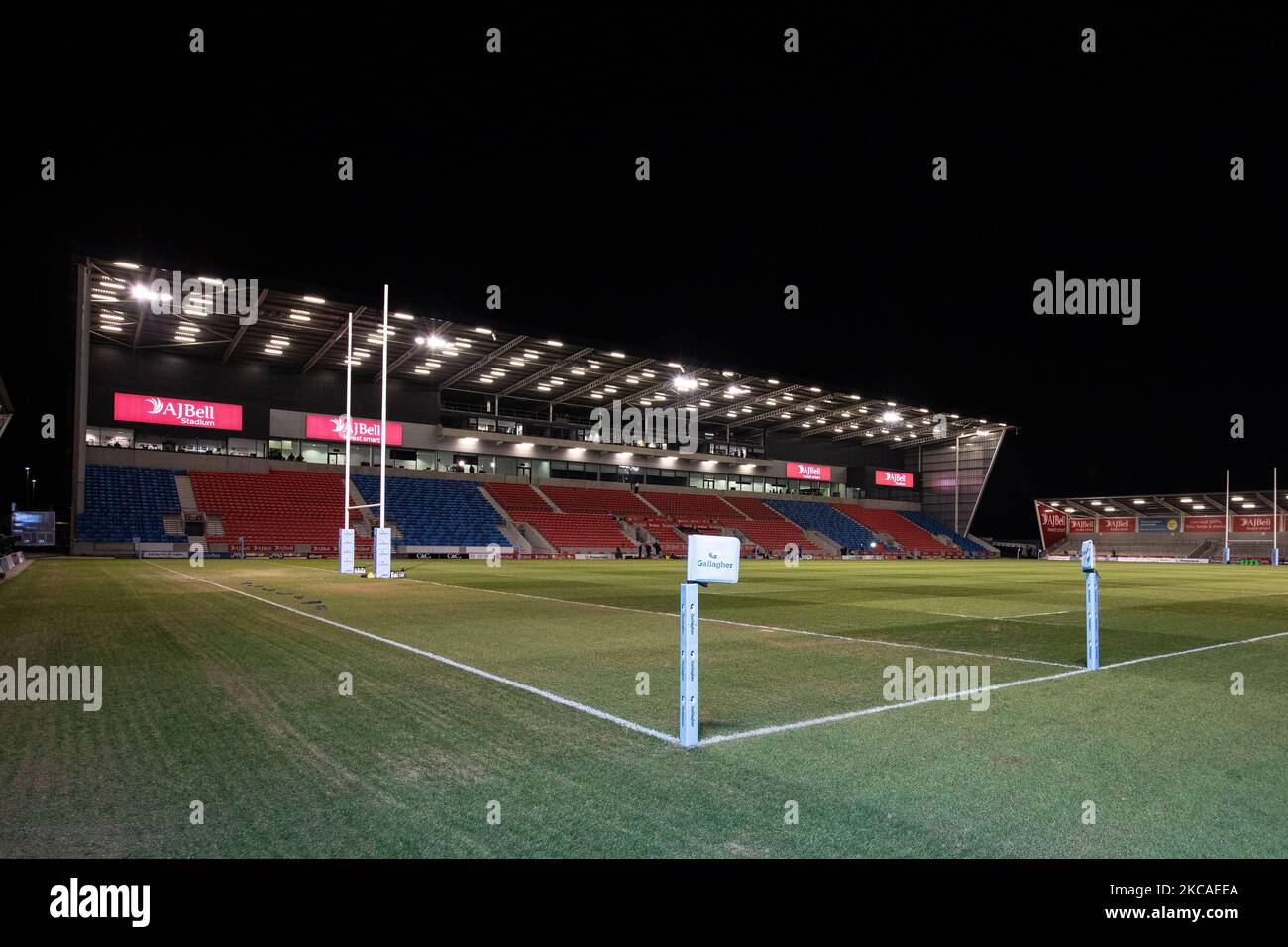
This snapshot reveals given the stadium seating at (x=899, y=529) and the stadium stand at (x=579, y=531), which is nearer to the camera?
the stadium stand at (x=579, y=531)

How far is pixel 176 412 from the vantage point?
42656 mm

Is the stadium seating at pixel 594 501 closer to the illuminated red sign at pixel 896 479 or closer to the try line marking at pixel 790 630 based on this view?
the illuminated red sign at pixel 896 479

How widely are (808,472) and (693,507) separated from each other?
15.9 meters

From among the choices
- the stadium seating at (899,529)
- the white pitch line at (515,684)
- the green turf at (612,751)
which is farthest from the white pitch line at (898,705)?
the stadium seating at (899,529)

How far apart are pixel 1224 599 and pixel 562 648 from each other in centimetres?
1878

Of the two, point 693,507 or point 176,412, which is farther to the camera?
point 693,507

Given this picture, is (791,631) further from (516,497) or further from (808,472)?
(808,472)

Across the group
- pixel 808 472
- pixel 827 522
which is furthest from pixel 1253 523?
pixel 808 472

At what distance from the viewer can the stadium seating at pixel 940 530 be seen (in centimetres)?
6831

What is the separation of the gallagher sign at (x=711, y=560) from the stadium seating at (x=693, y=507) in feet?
166

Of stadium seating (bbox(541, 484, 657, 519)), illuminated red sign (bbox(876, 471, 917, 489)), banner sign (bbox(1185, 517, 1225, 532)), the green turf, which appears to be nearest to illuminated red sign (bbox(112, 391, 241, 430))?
stadium seating (bbox(541, 484, 657, 519))
